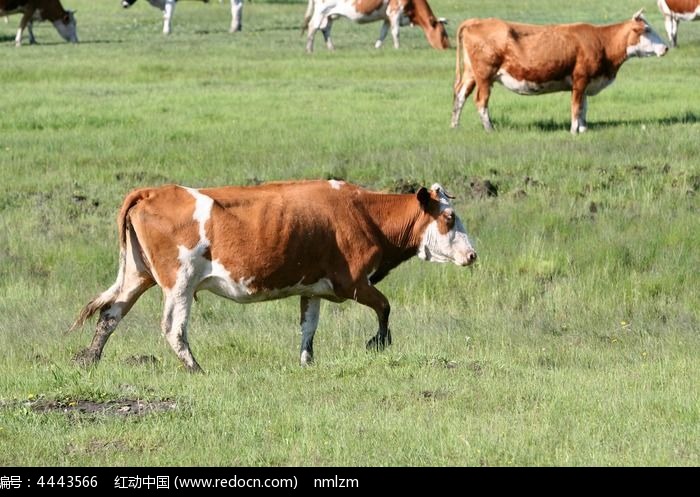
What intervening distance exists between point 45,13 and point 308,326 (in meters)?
30.2

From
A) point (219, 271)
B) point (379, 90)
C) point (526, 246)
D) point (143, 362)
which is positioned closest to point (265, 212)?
point (219, 271)

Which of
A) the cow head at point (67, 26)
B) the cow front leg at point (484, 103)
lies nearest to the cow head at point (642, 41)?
the cow front leg at point (484, 103)

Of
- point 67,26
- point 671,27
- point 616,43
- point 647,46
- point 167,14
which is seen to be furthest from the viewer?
point 167,14

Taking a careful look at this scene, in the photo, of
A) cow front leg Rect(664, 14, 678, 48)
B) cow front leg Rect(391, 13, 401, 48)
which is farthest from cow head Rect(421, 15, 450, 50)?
cow front leg Rect(664, 14, 678, 48)

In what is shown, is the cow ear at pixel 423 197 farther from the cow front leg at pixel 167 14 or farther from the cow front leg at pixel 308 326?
the cow front leg at pixel 167 14

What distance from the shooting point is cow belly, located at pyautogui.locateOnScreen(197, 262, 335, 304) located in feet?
33.5

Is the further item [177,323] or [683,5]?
[683,5]

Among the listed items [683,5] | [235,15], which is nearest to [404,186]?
[683,5]

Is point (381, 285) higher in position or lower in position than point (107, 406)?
lower

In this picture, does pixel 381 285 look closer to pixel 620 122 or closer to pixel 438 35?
pixel 620 122

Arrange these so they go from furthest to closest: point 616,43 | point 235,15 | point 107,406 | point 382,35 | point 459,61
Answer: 1. point 235,15
2. point 382,35
3. point 459,61
4. point 616,43
5. point 107,406

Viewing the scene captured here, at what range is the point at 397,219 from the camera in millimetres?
10977

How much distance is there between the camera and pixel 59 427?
795 centimetres

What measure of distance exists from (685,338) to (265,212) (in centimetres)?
349
